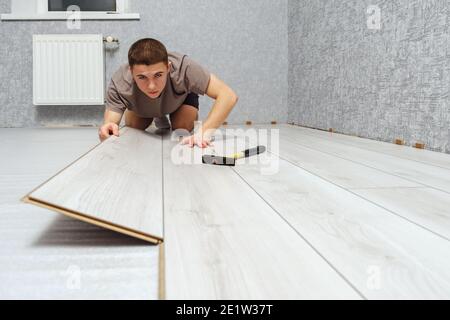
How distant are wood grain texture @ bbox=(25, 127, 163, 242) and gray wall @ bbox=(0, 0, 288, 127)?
102 inches

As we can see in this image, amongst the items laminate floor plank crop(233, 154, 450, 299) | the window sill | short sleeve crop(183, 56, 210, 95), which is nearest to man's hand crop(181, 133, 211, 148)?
short sleeve crop(183, 56, 210, 95)

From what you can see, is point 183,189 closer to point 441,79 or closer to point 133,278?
point 133,278

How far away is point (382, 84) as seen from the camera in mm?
2305

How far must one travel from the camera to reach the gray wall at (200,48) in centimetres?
362

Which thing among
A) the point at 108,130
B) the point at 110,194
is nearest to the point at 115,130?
the point at 108,130

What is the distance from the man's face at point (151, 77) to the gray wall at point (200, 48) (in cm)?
177

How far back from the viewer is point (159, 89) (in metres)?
2.00

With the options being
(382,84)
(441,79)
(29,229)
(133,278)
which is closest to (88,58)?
(382,84)

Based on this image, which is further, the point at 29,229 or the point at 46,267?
the point at 29,229

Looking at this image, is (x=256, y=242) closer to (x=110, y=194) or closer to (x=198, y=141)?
(x=110, y=194)

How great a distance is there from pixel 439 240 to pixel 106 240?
47 cm

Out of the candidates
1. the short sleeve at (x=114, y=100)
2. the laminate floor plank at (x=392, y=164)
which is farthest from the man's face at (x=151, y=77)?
the laminate floor plank at (x=392, y=164)

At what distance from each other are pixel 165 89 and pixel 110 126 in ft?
0.93
